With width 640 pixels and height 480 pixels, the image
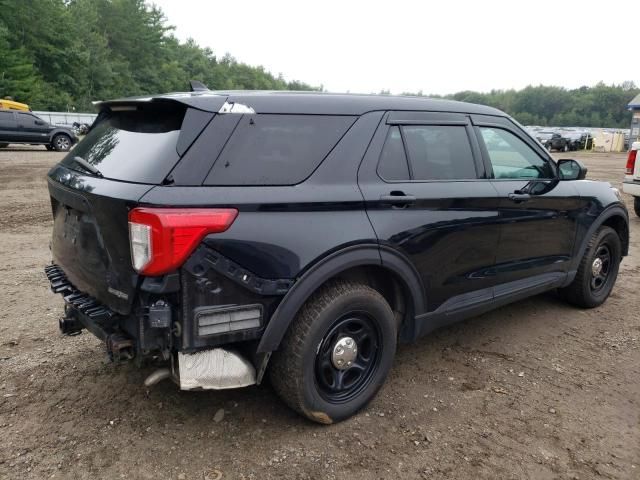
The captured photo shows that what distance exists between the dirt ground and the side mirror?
1276mm

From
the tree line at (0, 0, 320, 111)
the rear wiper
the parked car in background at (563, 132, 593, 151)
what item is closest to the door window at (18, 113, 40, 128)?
the tree line at (0, 0, 320, 111)

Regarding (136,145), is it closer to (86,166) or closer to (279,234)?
(86,166)

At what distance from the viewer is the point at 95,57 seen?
184ft

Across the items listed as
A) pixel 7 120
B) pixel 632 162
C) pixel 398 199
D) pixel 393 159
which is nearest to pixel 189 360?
pixel 398 199

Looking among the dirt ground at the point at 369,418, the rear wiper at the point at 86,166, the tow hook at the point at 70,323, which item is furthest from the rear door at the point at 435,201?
the tow hook at the point at 70,323

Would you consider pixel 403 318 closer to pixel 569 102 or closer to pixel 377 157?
pixel 377 157

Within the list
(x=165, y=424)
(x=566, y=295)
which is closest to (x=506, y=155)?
(x=566, y=295)

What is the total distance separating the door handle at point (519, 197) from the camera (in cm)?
364

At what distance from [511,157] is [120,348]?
9.88 ft

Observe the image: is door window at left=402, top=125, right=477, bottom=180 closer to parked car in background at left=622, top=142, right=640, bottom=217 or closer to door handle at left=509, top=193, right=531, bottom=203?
door handle at left=509, top=193, right=531, bottom=203

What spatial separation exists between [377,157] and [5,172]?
1413 cm

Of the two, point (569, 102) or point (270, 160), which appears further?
point (569, 102)

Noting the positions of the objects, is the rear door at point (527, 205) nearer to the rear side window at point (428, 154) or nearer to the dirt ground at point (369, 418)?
the rear side window at point (428, 154)

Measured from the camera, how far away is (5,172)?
1395cm
